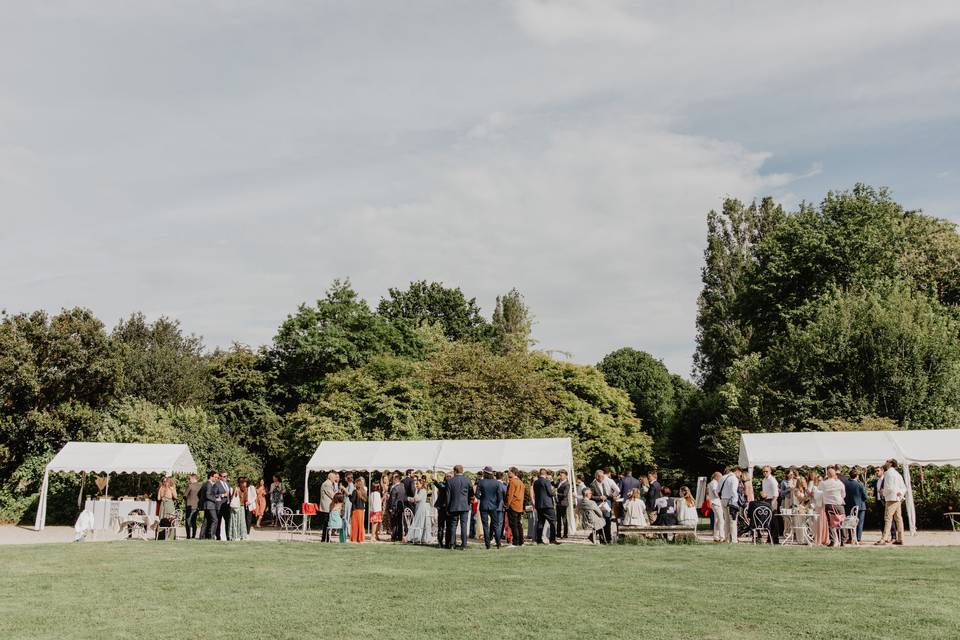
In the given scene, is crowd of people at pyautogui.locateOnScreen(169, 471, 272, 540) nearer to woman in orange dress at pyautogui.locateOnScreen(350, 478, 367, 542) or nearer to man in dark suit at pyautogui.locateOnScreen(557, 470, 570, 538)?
woman in orange dress at pyautogui.locateOnScreen(350, 478, 367, 542)

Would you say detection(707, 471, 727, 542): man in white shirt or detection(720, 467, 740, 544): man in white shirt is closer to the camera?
detection(720, 467, 740, 544): man in white shirt

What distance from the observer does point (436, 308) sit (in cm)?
5494

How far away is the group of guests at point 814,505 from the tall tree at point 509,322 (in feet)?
110

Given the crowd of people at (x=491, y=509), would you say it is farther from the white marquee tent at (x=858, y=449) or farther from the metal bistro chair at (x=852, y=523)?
the metal bistro chair at (x=852, y=523)

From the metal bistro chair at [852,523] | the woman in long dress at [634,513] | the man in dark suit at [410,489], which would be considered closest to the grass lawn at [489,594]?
the metal bistro chair at [852,523]

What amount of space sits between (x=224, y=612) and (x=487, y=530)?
324 inches

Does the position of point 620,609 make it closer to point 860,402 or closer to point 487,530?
point 487,530

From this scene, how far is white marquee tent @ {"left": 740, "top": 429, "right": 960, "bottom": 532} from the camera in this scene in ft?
65.8

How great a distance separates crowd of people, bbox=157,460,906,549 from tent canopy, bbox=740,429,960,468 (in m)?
0.96

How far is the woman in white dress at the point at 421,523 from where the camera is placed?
62.6 ft

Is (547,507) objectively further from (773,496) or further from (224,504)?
(224,504)

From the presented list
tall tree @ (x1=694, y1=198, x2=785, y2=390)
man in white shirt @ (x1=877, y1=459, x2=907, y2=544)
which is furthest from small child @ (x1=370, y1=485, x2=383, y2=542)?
tall tree @ (x1=694, y1=198, x2=785, y2=390)

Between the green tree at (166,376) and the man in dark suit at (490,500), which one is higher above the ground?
the green tree at (166,376)

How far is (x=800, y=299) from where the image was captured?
118 feet
